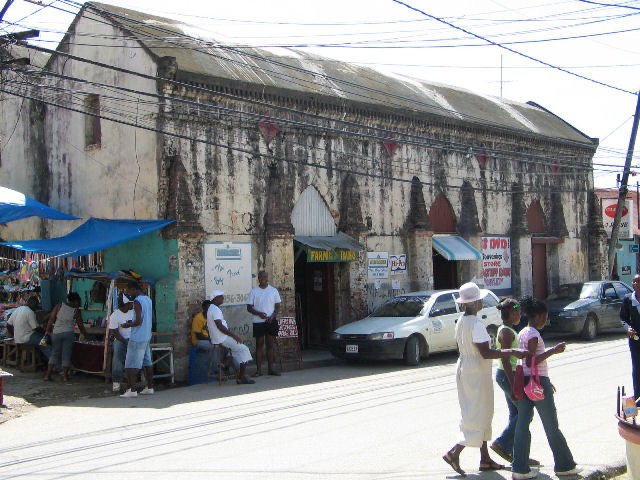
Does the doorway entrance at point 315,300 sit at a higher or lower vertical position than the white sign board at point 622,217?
lower

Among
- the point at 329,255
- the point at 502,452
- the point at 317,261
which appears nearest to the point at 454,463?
the point at 502,452

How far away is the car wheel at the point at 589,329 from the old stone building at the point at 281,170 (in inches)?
150

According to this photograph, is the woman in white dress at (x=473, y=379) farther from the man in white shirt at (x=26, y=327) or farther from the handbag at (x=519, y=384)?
the man in white shirt at (x=26, y=327)

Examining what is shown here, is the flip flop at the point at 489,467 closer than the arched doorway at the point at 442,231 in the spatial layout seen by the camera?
Yes

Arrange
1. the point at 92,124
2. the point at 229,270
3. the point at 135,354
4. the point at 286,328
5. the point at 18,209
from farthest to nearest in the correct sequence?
the point at 92,124, the point at 229,270, the point at 286,328, the point at 18,209, the point at 135,354

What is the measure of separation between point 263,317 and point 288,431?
593 centimetres

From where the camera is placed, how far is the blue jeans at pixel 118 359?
43.2 ft

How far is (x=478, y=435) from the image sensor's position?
22.4ft

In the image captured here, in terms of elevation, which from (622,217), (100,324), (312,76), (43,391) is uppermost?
(312,76)

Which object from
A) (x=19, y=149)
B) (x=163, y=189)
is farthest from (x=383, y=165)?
(x=19, y=149)

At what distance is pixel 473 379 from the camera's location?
6883 mm

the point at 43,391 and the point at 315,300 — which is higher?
the point at 315,300

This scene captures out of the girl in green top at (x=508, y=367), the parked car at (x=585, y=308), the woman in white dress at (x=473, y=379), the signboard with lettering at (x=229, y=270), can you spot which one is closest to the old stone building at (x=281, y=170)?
the signboard with lettering at (x=229, y=270)

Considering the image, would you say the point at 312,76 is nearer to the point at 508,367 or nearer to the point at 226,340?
the point at 226,340
